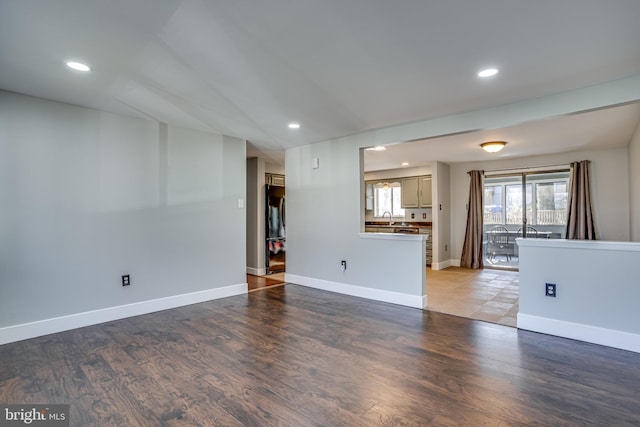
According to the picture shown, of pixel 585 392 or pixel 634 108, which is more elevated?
pixel 634 108

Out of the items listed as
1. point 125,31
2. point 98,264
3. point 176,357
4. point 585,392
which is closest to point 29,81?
point 125,31

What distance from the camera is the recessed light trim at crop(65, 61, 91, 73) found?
7.96 ft

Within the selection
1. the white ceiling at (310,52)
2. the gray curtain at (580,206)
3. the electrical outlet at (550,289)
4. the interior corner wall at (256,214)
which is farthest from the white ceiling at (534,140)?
the interior corner wall at (256,214)

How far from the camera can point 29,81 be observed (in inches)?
106

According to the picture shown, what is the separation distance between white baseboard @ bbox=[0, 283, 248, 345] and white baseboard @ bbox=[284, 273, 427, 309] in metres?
1.07

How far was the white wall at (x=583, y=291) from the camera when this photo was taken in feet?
8.79

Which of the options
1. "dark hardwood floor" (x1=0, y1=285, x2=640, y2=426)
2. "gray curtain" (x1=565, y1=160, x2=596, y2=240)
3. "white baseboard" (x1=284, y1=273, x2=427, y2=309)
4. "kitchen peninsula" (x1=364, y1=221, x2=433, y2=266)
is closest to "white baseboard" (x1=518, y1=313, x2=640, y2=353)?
"dark hardwood floor" (x1=0, y1=285, x2=640, y2=426)

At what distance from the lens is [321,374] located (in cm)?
225

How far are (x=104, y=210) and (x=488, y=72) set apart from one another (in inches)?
156

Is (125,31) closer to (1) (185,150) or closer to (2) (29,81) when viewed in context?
(2) (29,81)

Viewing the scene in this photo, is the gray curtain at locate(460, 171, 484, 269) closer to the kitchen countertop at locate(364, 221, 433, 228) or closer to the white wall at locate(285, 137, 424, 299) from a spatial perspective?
the kitchen countertop at locate(364, 221, 433, 228)

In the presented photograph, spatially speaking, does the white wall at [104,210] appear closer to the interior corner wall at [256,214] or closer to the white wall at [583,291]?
the interior corner wall at [256,214]

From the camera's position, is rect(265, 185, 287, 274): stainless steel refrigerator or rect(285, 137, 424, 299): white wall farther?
rect(265, 185, 287, 274): stainless steel refrigerator

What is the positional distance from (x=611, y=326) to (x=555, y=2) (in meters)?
2.64
